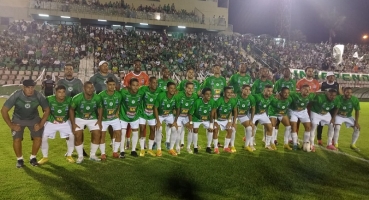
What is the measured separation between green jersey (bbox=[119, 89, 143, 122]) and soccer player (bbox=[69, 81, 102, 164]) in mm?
610

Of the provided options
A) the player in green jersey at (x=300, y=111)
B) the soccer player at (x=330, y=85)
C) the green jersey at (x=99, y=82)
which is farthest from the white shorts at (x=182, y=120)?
the soccer player at (x=330, y=85)

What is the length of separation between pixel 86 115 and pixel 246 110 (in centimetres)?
411

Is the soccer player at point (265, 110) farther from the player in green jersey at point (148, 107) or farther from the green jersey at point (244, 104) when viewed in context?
the player in green jersey at point (148, 107)

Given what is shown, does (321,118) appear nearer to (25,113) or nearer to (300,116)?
(300,116)

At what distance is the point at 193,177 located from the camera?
5.98 meters

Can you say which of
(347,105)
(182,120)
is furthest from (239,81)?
(347,105)

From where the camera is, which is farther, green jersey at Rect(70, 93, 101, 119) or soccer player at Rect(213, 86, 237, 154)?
soccer player at Rect(213, 86, 237, 154)

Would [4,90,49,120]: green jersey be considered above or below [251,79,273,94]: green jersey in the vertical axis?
below

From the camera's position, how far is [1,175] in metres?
5.77

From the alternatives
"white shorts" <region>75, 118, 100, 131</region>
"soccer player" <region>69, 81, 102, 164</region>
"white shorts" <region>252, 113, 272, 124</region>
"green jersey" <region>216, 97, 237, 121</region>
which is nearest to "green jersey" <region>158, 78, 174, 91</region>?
"green jersey" <region>216, 97, 237, 121</region>

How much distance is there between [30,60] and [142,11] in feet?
40.3

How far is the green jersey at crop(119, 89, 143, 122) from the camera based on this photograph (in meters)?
7.13

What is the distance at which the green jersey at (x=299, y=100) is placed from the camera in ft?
27.8

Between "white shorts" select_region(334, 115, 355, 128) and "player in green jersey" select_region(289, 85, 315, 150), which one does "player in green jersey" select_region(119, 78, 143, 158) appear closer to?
"player in green jersey" select_region(289, 85, 315, 150)
